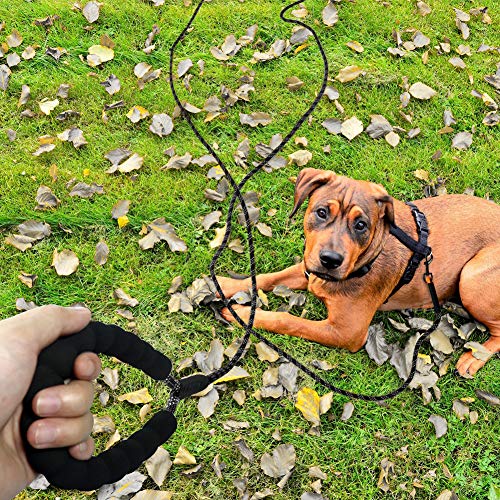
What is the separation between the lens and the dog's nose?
3.75 m

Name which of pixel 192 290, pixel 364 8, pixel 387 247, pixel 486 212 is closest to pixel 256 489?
pixel 192 290

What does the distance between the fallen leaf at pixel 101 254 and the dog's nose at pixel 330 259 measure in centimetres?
206

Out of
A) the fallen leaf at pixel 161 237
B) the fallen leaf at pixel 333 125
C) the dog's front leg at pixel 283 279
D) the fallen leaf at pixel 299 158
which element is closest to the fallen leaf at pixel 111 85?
the fallen leaf at pixel 161 237

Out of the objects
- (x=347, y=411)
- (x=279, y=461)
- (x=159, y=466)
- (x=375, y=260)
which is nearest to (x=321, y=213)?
(x=375, y=260)

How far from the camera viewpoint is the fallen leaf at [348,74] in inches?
243

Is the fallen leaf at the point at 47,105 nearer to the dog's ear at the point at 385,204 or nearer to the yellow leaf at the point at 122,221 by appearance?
the yellow leaf at the point at 122,221

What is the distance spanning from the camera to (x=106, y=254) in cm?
485

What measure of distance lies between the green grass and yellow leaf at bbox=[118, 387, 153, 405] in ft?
0.23

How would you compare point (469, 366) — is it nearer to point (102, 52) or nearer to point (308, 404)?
point (308, 404)

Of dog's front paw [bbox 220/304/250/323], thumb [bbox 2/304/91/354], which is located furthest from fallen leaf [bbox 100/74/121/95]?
thumb [bbox 2/304/91/354]

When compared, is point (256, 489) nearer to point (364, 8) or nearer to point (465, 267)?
point (465, 267)

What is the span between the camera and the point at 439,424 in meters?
4.28

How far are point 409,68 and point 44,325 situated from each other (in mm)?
5541

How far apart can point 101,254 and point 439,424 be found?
3.17m
